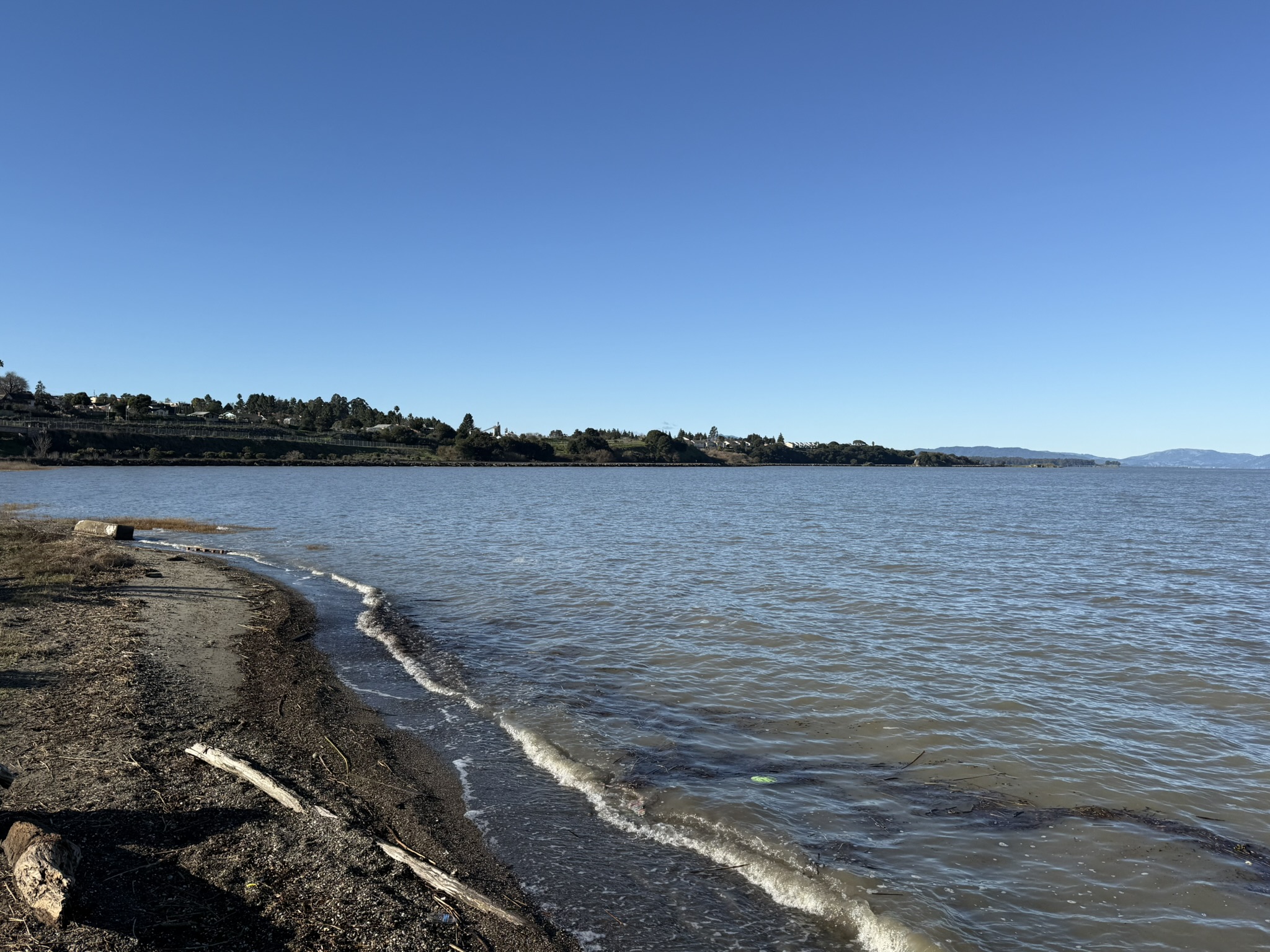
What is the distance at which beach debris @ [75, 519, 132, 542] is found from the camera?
33562mm

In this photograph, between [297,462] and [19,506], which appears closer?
[19,506]

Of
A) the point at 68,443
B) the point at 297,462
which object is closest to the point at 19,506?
the point at 68,443

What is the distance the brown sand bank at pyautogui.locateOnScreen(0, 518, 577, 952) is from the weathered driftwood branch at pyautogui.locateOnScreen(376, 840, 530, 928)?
0.32ft

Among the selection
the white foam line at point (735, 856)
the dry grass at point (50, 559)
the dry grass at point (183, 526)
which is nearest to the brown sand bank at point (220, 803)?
the white foam line at point (735, 856)

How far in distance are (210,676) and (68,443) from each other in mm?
168556

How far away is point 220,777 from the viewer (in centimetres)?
898

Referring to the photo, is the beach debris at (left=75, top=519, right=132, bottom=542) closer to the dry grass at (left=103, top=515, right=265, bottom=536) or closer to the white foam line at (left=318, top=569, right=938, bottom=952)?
the dry grass at (left=103, top=515, right=265, bottom=536)

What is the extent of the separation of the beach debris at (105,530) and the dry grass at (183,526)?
487 centimetres

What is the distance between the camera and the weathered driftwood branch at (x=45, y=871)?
5.77 meters

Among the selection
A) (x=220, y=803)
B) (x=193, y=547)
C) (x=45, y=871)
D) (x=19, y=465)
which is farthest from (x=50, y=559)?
(x=19, y=465)

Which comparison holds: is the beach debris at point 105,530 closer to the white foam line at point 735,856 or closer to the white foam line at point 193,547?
the white foam line at point 193,547

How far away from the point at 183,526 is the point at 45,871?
141ft

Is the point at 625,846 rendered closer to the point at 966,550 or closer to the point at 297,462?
the point at 966,550

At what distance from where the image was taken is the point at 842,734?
12398mm
